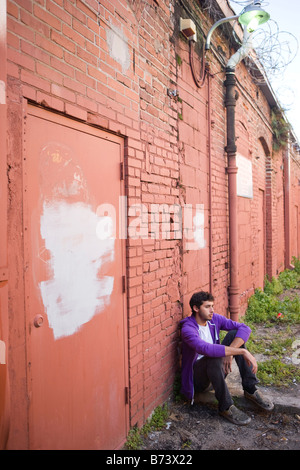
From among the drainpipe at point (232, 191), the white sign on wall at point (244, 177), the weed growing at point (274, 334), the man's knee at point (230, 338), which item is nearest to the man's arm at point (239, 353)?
the man's knee at point (230, 338)

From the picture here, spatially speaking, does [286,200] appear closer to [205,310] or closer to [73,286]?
[205,310]

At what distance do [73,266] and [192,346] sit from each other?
1.62 m

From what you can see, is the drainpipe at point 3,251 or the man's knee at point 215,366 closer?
the drainpipe at point 3,251

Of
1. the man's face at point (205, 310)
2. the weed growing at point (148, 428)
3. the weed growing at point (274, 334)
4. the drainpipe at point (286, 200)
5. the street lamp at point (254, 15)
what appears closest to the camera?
the weed growing at point (148, 428)

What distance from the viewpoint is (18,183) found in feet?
6.23

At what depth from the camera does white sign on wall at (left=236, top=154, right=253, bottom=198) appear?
20.5 ft

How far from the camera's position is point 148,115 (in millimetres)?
3311

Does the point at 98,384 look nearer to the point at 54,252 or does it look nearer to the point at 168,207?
the point at 54,252

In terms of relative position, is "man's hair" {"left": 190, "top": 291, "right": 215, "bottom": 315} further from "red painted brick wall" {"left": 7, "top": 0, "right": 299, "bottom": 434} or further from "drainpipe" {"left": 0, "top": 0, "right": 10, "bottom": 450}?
"drainpipe" {"left": 0, "top": 0, "right": 10, "bottom": 450}

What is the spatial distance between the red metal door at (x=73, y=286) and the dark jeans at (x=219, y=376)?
90 centimetres

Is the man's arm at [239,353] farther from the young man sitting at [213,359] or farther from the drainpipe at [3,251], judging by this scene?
the drainpipe at [3,251]

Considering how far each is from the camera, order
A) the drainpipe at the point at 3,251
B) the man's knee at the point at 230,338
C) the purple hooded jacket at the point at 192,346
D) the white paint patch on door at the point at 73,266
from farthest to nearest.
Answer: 1. the man's knee at the point at 230,338
2. the purple hooded jacket at the point at 192,346
3. the white paint patch on door at the point at 73,266
4. the drainpipe at the point at 3,251

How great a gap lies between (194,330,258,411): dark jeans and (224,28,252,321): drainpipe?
1956 millimetres

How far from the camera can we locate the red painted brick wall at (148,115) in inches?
84.5
